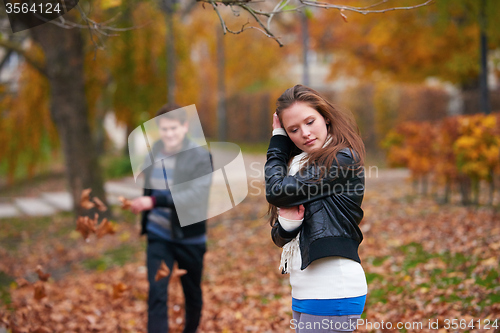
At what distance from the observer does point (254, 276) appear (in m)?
5.36

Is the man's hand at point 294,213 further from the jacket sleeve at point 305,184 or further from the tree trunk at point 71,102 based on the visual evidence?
the tree trunk at point 71,102

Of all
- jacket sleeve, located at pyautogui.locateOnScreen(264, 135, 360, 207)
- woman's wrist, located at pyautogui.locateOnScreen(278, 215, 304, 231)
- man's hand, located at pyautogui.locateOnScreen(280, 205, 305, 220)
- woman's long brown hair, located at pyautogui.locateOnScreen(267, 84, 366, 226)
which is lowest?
woman's wrist, located at pyautogui.locateOnScreen(278, 215, 304, 231)

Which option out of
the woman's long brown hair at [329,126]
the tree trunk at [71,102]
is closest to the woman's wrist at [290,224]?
the woman's long brown hair at [329,126]

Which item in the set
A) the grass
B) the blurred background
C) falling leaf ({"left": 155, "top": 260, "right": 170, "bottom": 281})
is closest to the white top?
falling leaf ({"left": 155, "top": 260, "right": 170, "bottom": 281})

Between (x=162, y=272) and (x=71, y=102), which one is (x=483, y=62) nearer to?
(x=162, y=272)

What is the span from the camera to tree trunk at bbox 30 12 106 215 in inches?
302

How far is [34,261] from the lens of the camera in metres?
6.87

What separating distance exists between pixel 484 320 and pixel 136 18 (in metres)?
8.30

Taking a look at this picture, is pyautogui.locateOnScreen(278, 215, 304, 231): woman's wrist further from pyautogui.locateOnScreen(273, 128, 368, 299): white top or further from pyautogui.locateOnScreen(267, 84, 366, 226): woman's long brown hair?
pyautogui.locateOnScreen(267, 84, 366, 226): woman's long brown hair

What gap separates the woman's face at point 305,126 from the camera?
199 centimetres

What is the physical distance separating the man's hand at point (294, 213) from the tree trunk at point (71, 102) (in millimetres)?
6278

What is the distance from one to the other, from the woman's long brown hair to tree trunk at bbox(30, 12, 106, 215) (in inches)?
248

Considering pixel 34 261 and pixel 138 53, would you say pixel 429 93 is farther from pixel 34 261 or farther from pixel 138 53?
pixel 34 261

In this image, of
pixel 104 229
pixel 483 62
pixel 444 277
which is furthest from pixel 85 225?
pixel 483 62
